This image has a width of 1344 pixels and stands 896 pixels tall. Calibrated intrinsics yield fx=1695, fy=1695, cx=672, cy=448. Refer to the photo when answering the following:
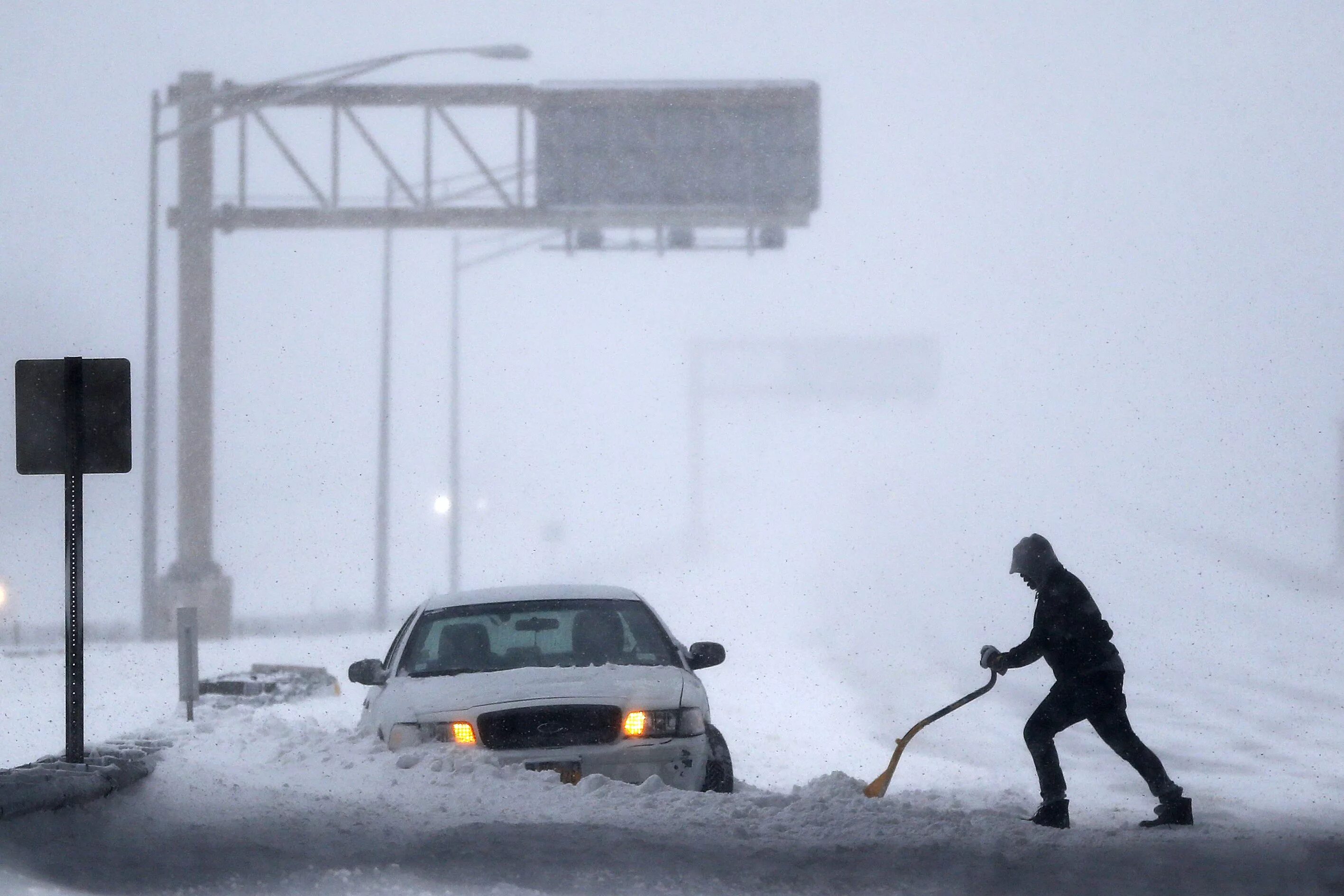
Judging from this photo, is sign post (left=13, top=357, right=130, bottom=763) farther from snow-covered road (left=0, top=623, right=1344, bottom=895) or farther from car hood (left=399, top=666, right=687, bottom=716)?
car hood (left=399, top=666, right=687, bottom=716)

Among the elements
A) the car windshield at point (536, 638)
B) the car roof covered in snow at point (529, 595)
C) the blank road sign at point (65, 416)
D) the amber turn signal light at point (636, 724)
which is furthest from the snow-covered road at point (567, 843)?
the blank road sign at point (65, 416)

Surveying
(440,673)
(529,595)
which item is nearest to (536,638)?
(529,595)

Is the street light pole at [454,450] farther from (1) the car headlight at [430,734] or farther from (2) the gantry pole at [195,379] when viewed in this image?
(1) the car headlight at [430,734]

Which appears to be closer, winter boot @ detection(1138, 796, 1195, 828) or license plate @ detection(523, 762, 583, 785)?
winter boot @ detection(1138, 796, 1195, 828)

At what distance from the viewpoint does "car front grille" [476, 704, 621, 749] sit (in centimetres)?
783

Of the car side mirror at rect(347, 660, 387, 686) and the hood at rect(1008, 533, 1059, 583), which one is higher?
the hood at rect(1008, 533, 1059, 583)

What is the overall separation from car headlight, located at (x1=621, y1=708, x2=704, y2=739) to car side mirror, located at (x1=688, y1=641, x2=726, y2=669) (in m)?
1.07

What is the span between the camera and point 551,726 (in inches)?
309

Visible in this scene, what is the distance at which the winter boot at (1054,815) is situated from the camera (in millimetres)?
7719

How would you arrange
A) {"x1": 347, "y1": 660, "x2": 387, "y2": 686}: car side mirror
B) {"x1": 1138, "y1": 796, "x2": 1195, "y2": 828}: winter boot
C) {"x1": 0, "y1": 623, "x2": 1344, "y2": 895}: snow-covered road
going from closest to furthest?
1. {"x1": 0, "y1": 623, "x2": 1344, "y2": 895}: snow-covered road
2. {"x1": 1138, "y1": 796, "x2": 1195, "y2": 828}: winter boot
3. {"x1": 347, "y1": 660, "x2": 387, "y2": 686}: car side mirror

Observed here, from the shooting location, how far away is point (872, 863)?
6293mm

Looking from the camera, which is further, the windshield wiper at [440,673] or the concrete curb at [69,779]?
the windshield wiper at [440,673]

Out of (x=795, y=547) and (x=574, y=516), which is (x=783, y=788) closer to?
(x=795, y=547)

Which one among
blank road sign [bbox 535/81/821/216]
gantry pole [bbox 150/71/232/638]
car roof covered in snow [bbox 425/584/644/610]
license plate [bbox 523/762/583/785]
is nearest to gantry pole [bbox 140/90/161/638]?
gantry pole [bbox 150/71/232/638]
